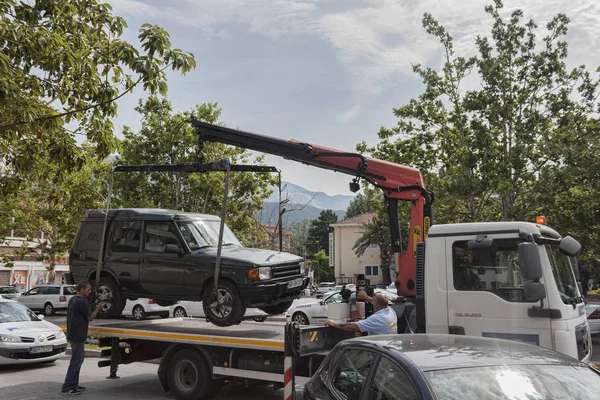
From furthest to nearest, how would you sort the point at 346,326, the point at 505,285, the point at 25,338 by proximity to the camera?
the point at 25,338 → the point at 346,326 → the point at 505,285

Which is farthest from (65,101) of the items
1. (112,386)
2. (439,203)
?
(439,203)

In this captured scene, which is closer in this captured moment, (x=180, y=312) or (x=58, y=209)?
(x=180, y=312)

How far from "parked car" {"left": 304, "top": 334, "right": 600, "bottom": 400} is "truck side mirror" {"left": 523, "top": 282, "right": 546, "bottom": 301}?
4.45 ft

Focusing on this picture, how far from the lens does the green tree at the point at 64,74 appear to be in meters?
8.16

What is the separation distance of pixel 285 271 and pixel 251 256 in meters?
0.61

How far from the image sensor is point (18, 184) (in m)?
9.22

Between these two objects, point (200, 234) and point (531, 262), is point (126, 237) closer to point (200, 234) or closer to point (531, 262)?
point (200, 234)

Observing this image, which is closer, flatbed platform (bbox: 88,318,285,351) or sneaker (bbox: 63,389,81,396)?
flatbed platform (bbox: 88,318,285,351)

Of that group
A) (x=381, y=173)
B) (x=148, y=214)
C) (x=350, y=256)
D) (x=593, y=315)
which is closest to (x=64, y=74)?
(x=148, y=214)

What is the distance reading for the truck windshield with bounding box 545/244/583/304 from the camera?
5.94m

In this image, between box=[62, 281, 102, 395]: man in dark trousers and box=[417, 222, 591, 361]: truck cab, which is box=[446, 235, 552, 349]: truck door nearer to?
box=[417, 222, 591, 361]: truck cab

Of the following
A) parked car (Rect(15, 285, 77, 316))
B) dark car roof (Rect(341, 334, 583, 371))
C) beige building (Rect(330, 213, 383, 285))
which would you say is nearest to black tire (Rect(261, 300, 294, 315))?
dark car roof (Rect(341, 334, 583, 371))

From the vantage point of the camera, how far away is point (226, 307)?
830 centimetres

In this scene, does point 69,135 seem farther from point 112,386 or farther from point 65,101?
point 112,386
